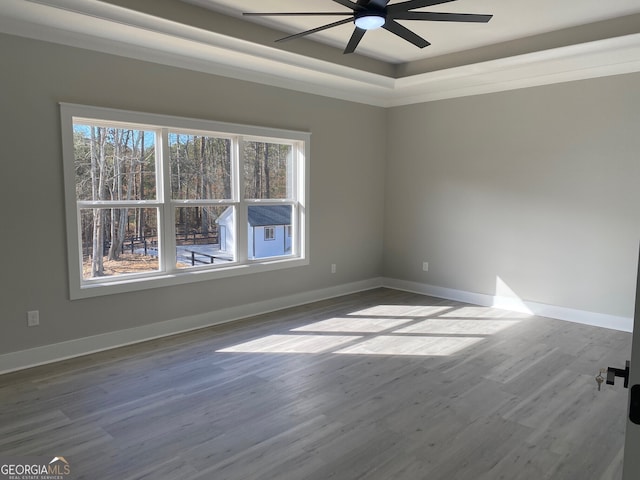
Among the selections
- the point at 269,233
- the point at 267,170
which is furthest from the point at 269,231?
the point at 267,170

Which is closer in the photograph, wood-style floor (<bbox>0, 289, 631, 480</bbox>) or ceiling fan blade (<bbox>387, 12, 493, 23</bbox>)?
wood-style floor (<bbox>0, 289, 631, 480</bbox>)

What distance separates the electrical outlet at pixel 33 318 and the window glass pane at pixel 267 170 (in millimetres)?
2315

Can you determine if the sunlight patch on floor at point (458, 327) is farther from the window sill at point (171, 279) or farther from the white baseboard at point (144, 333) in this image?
the window sill at point (171, 279)

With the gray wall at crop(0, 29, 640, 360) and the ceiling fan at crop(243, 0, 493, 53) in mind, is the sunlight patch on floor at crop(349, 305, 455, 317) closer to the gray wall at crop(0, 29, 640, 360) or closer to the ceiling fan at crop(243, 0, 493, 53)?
the gray wall at crop(0, 29, 640, 360)

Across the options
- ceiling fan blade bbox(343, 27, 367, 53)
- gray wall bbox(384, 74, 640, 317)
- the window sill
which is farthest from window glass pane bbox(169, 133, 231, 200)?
gray wall bbox(384, 74, 640, 317)

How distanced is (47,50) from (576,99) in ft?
16.3

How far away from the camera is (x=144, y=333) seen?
427 cm

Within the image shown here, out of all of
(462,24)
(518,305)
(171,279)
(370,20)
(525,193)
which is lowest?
(518,305)

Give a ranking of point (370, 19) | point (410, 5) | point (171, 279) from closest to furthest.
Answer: point (410, 5) → point (370, 19) → point (171, 279)

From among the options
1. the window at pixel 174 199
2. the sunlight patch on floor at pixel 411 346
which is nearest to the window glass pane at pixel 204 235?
the window at pixel 174 199

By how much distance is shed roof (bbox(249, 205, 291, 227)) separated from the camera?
204 inches

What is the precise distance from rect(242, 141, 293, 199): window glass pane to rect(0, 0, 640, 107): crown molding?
71 cm

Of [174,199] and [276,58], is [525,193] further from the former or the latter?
[174,199]

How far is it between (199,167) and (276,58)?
1.34 meters
